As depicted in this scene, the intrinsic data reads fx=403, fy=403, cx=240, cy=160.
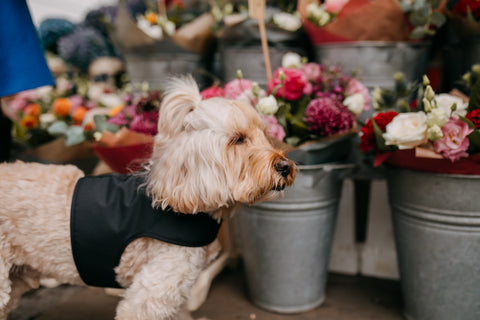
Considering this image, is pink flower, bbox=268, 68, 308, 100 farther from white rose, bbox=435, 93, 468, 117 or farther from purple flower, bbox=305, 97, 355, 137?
white rose, bbox=435, 93, 468, 117

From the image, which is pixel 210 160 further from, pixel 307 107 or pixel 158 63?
pixel 158 63

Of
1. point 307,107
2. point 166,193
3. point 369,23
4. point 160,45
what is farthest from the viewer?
point 160,45

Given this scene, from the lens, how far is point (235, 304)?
2.12 m

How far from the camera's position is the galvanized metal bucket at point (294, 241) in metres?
1.91

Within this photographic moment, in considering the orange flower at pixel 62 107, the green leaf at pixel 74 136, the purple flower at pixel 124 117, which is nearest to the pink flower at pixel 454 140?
the purple flower at pixel 124 117

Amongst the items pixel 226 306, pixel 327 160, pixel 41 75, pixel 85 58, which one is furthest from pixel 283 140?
pixel 85 58

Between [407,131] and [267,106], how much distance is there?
1.86 ft

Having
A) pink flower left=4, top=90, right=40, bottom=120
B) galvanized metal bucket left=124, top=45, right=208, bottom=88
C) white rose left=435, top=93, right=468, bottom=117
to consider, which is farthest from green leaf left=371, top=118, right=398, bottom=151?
pink flower left=4, top=90, right=40, bottom=120

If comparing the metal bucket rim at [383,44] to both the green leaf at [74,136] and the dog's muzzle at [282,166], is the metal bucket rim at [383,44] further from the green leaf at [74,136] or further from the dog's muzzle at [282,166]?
the green leaf at [74,136]

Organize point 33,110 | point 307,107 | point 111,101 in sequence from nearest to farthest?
1. point 307,107
2. point 111,101
3. point 33,110

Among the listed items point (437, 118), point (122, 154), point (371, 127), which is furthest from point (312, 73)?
point (122, 154)

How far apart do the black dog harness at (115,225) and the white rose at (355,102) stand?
0.90 metres

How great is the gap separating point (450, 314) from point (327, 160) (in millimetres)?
845

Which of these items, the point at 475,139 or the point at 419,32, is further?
the point at 419,32
